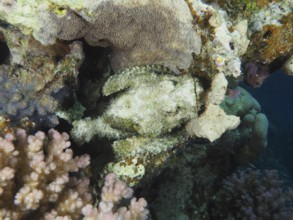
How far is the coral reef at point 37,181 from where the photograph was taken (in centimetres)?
206

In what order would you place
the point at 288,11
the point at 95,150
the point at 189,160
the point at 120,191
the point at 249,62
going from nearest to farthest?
the point at 120,191 → the point at 95,150 → the point at 288,11 → the point at 249,62 → the point at 189,160

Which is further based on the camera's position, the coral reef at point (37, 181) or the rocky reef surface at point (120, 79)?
the rocky reef surface at point (120, 79)

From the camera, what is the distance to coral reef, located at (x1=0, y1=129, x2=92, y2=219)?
6.77ft

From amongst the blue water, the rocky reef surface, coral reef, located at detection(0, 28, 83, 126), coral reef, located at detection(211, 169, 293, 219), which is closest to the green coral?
coral reef, located at detection(211, 169, 293, 219)

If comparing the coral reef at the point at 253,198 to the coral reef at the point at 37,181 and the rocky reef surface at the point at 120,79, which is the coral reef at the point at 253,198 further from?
the coral reef at the point at 37,181

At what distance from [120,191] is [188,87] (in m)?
1.26

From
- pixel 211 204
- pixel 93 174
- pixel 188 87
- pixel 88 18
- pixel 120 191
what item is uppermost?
pixel 88 18

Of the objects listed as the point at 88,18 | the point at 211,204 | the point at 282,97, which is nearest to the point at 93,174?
the point at 88,18

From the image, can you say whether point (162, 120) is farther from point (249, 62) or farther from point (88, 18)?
point (249, 62)

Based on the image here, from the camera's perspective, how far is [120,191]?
2.21m

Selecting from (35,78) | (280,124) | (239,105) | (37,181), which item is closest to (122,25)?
(35,78)

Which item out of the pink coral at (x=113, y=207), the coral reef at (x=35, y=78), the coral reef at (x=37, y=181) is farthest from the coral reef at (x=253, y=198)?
the coral reef at (x=35, y=78)

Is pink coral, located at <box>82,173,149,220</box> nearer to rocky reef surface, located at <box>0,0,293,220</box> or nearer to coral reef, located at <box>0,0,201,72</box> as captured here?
rocky reef surface, located at <box>0,0,293,220</box>

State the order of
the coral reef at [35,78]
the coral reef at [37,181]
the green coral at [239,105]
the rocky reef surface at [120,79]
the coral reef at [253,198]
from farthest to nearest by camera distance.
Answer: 1. the green coral at [239,105]
2. the coral reef at [253,198]
3. the coral reef at [35,78]
4. the rocky reef surface at [120,79]
5. the coral reef at [37,181]
